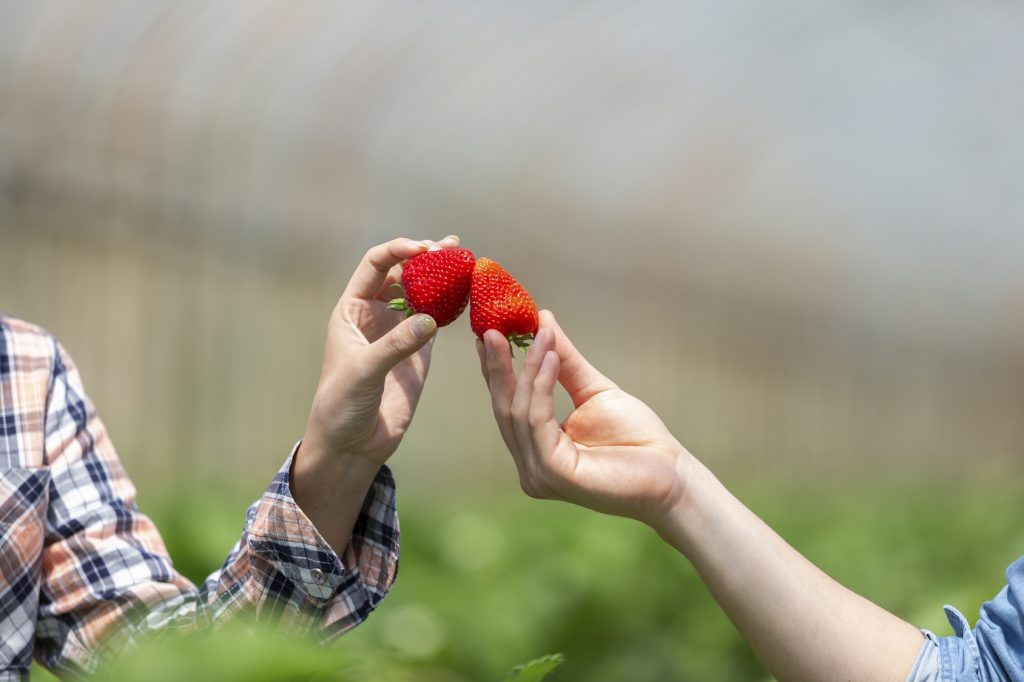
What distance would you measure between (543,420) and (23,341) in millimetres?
884

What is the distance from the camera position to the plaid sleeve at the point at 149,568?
6.17 ft

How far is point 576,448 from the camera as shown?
171cm

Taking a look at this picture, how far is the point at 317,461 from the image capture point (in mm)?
1887

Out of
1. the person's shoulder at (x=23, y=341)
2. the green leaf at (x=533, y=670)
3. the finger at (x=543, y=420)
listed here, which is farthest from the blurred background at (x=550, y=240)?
the person's shoulder at (x=23, y=341)

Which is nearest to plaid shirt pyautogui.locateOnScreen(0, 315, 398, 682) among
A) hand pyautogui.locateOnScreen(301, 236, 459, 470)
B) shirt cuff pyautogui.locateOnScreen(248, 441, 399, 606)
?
shirt cuff pyautogui.locateOnScreen(248, 441, 399, 606)

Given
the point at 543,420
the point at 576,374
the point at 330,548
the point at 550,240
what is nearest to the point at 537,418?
the point at 543,420

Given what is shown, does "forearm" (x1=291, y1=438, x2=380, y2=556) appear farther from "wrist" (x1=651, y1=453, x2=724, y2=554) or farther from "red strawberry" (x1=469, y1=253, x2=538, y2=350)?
"wrist" (x1=651, y1=453, x2=724, y2=554)

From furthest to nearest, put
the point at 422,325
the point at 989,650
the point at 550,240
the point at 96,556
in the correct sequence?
the point at 550,240
the point at 96,556
the point at 989,650
the point at 422,325

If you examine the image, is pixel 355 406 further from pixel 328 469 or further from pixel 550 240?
pixel 550 240

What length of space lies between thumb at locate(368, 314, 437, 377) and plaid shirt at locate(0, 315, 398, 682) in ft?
0.93

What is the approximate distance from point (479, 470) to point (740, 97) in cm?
305

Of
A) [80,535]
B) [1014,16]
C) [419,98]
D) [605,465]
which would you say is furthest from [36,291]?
[1014,16]

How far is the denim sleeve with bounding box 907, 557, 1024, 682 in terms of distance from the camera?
1.71m

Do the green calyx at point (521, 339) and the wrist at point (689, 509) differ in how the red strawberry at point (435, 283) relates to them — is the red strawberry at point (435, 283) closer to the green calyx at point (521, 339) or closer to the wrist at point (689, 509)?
the green calyx at point (521, 339)
